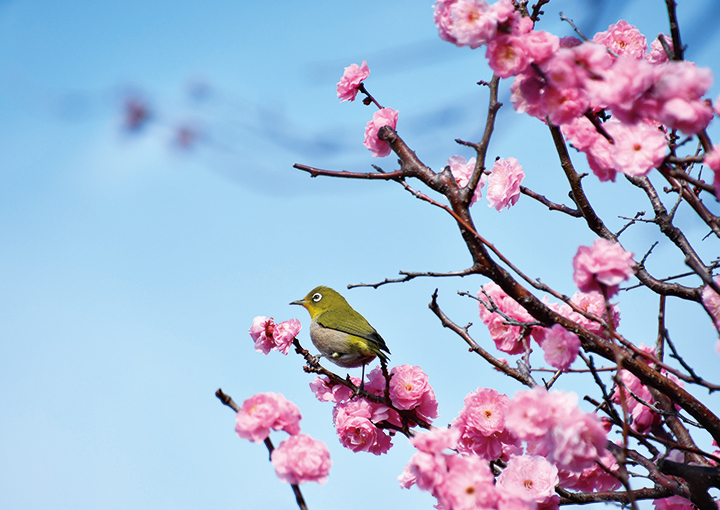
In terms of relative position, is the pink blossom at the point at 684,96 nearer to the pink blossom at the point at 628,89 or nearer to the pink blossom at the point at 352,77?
the pink blossom at the point at 628,89

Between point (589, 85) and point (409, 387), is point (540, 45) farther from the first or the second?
point (409, 387)

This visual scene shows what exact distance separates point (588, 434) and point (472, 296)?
130 cm

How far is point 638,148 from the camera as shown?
2139 millimetres

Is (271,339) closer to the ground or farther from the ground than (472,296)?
farther from the ground

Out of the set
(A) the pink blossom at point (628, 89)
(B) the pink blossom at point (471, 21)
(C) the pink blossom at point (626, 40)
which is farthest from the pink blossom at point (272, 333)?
(C) the pink blossom at point (626, 40)

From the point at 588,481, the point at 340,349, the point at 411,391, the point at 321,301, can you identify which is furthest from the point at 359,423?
the point at 321,301

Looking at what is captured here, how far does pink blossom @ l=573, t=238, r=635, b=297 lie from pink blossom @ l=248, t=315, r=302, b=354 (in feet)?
6.54

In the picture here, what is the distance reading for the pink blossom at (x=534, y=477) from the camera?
9.18 feet

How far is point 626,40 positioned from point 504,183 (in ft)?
4.17

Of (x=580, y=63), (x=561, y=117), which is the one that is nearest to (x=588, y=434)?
(x=561, y=117)

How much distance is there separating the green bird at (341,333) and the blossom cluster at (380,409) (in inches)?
20.6

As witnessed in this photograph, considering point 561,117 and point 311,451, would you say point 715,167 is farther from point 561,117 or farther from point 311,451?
point 311,451

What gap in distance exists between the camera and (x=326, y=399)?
3.90 metres

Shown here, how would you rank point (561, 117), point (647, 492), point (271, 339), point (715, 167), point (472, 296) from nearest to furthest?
point (715, 167) → point (561, 117) → point (647, 492) → point (472, 296) → point (271, 339)
